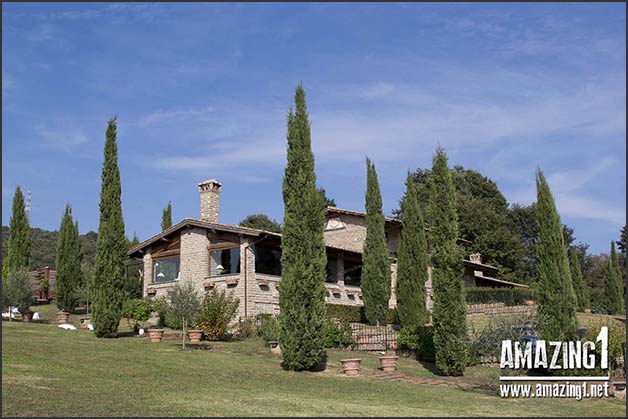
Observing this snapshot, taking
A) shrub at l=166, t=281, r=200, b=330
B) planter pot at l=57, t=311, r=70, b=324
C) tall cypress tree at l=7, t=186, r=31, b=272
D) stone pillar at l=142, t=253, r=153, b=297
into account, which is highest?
tall cypress tree at l=7, t=186, r=31, b=272

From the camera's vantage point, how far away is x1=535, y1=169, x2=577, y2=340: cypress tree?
60.0 ft

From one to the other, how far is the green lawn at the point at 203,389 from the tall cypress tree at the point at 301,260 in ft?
2.76

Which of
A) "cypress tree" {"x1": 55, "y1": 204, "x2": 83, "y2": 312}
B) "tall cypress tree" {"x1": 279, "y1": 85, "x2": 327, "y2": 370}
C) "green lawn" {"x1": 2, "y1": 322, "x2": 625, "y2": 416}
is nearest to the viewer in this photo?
"green lawn" {"x1": 2, "y1": 322, "x2": 625, "y2": 416}

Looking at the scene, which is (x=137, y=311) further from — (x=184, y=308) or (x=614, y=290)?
(x=614, y=290)

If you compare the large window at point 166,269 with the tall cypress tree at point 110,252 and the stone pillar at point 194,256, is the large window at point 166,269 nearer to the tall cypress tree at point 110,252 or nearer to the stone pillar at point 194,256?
the stone pillar at point 194,256

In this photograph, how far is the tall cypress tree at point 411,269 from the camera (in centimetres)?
2905

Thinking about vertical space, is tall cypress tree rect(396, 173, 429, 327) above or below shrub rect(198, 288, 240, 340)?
above

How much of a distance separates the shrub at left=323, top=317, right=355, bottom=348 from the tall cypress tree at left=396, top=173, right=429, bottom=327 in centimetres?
483

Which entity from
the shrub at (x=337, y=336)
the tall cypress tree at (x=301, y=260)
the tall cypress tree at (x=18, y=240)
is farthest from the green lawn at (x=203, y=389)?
the tall cypress tree at (x=18, y=240)

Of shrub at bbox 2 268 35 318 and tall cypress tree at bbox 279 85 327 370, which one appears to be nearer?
tall cypress tree at bbox 279 85 327 370

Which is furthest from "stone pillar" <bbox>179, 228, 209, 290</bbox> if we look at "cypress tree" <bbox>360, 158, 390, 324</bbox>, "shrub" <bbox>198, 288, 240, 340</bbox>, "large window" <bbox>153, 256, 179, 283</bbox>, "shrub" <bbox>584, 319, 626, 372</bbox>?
"shrub" <bbox>584, 319, 626, 372</bbox>

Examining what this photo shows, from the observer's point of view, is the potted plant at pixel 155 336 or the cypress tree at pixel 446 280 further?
the potted plant at pixel 155 336

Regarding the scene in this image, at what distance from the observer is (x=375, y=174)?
104 feet

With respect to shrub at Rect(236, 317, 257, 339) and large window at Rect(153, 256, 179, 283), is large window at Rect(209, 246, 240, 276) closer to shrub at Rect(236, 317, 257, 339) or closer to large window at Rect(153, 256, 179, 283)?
large window at Rect(153, 256, 179, 283)
